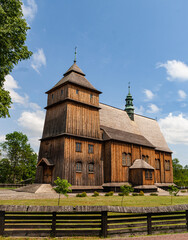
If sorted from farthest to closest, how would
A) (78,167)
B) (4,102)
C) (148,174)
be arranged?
1. (148,174)
2. (78,167)
3. (4,102)

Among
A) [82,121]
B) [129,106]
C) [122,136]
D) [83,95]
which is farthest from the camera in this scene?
[129,106]

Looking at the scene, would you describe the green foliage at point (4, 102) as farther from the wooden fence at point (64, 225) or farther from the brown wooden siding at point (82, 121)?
the brown wooden siding at point (82, 121)

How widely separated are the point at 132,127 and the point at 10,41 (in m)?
31.7

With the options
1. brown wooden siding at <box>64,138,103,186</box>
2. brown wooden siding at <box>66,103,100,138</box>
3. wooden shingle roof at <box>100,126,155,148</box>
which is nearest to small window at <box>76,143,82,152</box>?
Answer: brown wooden siding at <box>64,138,103,186</box>

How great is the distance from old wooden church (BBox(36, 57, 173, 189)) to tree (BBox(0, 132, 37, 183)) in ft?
103

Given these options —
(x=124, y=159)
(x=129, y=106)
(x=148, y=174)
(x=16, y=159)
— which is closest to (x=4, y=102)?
(x=124, y=159)

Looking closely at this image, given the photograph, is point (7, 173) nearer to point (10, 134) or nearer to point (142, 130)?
point (10, 134)

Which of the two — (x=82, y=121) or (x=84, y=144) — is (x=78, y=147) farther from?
(x=82, y=121)

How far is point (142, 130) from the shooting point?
45.7 metres

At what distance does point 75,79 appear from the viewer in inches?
1292

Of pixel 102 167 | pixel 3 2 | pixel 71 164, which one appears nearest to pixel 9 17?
pixel 3 2

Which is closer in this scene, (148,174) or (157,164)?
(148,174)

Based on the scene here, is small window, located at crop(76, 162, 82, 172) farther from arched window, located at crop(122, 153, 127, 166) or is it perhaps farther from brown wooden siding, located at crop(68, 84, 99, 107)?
brown wooden siding, located at crop(68, 84, 99, 107)

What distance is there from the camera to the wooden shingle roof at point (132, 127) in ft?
123
